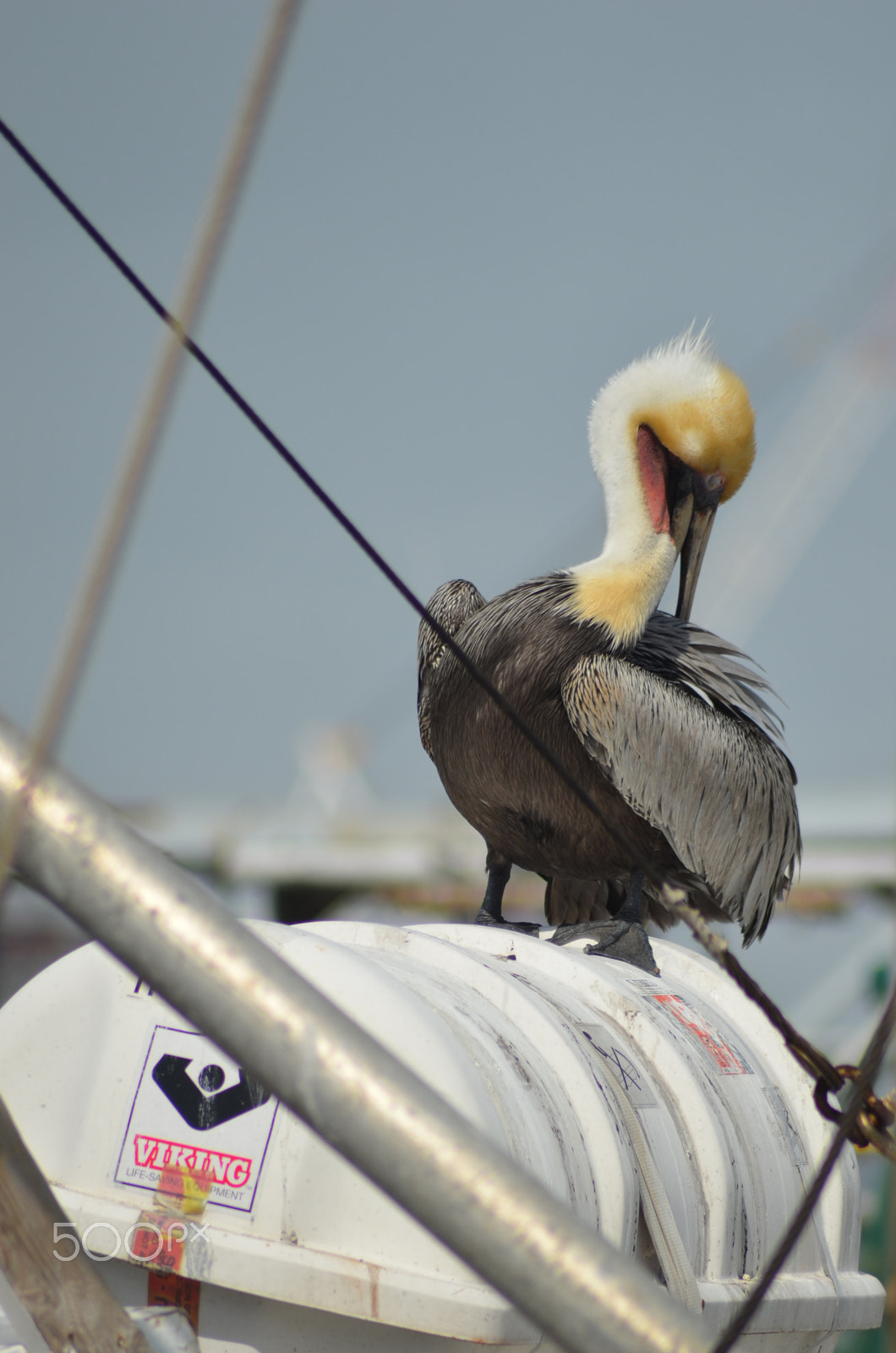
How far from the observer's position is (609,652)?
4496mm

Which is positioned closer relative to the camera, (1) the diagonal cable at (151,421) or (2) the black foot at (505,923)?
(1) the diagonal cable at (151,421)

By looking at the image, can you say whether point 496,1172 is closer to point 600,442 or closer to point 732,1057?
point 732,1057

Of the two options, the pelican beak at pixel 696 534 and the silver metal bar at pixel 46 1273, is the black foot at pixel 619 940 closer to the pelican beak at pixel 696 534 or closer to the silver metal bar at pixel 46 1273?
the pelican beak at pixel 696 534

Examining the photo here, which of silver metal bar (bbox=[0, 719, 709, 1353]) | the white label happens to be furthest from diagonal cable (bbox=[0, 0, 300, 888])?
the white label

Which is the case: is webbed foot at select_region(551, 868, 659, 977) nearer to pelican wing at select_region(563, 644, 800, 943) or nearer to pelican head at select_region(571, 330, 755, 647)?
pelican wing at select_region(563, 644, 800, 943)

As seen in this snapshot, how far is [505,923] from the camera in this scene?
4.32m

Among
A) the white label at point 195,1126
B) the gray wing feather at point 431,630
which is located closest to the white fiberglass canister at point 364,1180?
the white label at point 195,1126

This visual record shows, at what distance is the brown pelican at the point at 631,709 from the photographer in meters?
4.36

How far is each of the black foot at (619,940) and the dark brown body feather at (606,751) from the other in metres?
0.31

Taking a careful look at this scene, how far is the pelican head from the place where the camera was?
461 cm

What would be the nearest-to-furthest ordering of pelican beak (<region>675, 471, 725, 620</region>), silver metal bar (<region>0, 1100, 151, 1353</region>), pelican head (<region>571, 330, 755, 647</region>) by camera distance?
silver metal bar (<region>0, 1100, 151, 1353</region>) < pelican head (<region>571, 330, 755, 647</region>) < pelican beak (<region>675, 471, 725, 620</region>)

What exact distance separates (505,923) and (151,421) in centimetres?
321

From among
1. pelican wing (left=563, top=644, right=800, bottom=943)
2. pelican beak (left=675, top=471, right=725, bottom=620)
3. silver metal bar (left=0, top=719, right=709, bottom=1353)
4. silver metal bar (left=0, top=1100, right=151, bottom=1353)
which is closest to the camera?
silver metal bar (left=0, top=719, right=709, bottom=1353)

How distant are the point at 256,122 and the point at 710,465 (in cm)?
360
